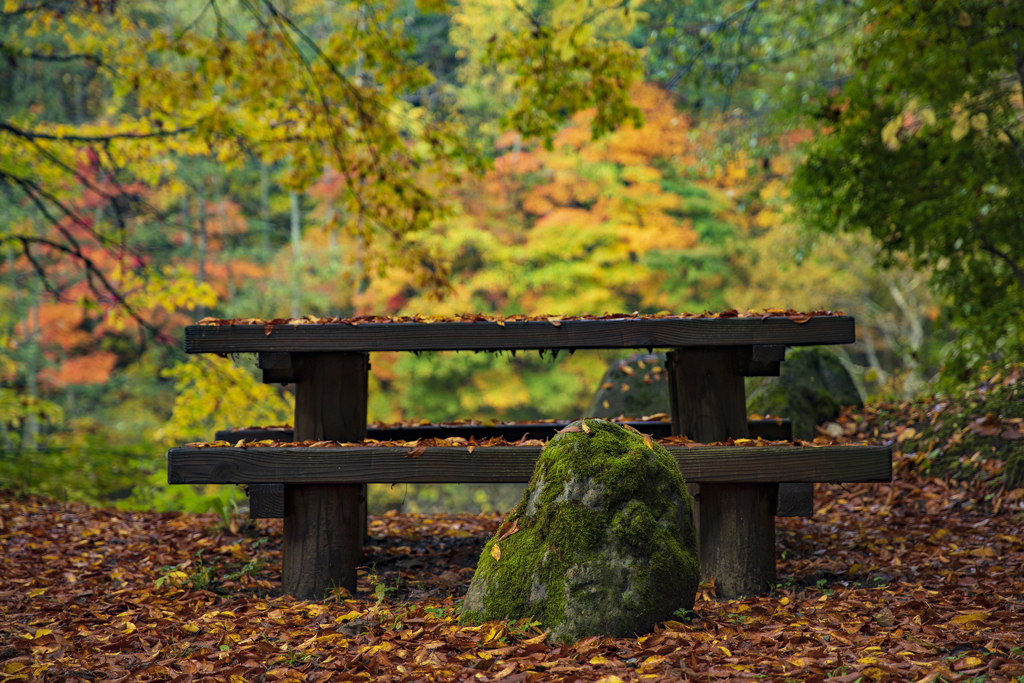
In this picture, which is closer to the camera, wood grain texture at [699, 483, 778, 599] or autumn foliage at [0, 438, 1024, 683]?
autumn foliage at [0, 438, 1024, 683]

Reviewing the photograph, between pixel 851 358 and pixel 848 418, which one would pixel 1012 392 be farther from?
pixel 851 358

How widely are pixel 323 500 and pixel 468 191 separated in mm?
14062

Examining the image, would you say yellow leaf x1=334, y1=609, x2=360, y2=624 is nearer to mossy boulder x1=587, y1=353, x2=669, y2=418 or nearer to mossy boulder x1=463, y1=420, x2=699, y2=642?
mossy boulder x1=463, y1=420, x2=699, y2=642

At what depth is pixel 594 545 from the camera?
2668 millimetres

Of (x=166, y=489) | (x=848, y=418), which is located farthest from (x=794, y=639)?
(x=166, y=489)

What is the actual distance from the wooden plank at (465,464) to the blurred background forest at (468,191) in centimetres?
170

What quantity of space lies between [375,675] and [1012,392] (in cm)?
501

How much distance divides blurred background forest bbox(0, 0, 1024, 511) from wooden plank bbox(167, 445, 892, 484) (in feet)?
5.57

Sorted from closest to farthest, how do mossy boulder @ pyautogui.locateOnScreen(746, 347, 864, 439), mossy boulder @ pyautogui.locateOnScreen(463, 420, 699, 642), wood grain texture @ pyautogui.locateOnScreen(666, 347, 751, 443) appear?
mossy boulder @ pyautogui.locateOnScreen(463, 420, 699, 642)
wood grain texture @ pyautogui.locateOnScreen(666, 347, 751, 443)
mossy boulder @ pyautogui.locateOnScreen(746, 347, 864, 439)

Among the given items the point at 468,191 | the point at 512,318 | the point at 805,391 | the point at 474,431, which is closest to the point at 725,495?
the point at 512,318

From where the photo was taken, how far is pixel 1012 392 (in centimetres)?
520

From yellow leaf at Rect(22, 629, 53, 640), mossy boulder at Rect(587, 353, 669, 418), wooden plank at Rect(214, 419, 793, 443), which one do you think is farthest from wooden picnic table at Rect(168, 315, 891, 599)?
mossy boulder at Rect(587, 353, 669, 418)

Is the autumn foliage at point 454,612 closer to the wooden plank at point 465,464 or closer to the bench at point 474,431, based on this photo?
the wooden plank at point 465,464

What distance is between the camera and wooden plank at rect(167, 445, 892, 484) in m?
3.09
